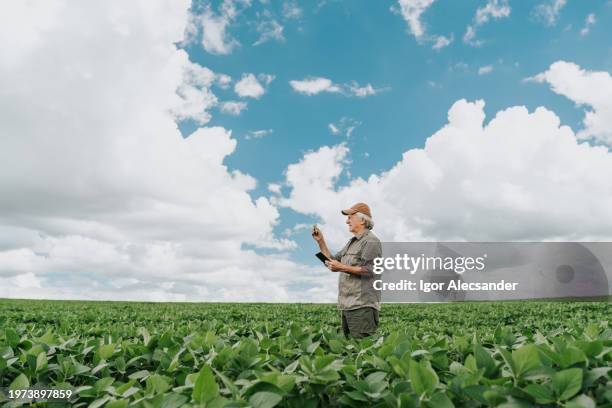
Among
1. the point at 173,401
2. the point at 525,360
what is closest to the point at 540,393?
the point at 525,360

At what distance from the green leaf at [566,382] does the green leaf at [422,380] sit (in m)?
0.49

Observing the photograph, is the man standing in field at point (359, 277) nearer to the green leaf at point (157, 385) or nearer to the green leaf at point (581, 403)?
the green leaf at point (157, 385)

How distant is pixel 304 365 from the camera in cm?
261

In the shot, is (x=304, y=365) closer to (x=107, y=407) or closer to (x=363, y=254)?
(x=107, y=407)

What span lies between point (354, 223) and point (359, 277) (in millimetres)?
695

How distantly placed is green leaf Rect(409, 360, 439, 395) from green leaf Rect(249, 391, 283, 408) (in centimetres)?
61

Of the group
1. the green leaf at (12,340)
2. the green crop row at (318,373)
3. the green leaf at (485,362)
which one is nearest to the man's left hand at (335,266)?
the green crop row at (318,373)

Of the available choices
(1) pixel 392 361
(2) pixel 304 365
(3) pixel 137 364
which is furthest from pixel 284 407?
(3) pixel 137 364

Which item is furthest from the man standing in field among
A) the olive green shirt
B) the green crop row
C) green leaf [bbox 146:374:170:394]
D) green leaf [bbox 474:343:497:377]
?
green leaf [bbox 146:374:170:394]

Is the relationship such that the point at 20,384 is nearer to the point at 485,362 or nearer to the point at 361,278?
the point at 485,362

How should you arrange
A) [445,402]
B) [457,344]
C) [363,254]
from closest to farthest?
[445,402] → [457,344] → [363,254]

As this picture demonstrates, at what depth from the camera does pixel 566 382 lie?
2.11 meters

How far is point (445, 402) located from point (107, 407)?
1499 mm

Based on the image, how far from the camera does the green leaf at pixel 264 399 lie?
2.16 metres
